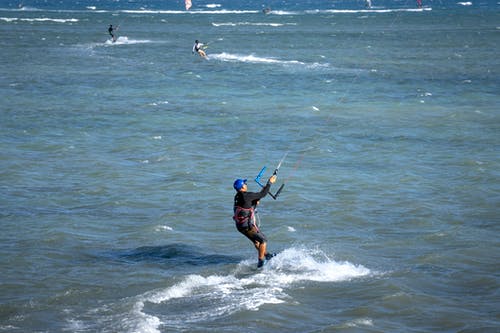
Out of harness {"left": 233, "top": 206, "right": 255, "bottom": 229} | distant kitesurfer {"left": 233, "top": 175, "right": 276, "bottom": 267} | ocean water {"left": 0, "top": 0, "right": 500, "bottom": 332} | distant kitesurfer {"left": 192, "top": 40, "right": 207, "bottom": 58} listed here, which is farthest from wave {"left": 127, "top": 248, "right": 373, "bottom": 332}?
distant kitesurfer {"left": 192, "top": 40, "right": 207, "bottom": 58}

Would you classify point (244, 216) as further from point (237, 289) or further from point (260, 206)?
point (260, 206)

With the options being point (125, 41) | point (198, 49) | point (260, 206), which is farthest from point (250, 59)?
point (260, 206)

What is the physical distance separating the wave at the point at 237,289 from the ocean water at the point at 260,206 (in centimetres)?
5

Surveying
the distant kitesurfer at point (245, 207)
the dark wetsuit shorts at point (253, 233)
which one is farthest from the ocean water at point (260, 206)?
the distant kitesurfer at point (245, 207)

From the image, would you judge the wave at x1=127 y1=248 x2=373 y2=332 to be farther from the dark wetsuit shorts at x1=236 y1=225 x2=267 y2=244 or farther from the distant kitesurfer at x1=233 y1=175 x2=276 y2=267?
the distant kitesurfer at x1=233 y1=175 x2=276 y2=267

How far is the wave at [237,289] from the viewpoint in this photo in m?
14.4

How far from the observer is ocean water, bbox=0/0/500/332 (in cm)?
1497

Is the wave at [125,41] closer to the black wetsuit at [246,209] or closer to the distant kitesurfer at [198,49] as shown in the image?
the distant kitesurfer at [198,49]

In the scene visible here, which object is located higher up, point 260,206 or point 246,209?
point 246,209

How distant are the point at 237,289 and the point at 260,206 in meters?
Result: 7.23

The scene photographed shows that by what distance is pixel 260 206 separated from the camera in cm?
2286

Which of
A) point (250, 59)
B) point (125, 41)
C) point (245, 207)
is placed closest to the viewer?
point (245, 207)

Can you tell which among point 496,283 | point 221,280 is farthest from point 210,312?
point 496,283

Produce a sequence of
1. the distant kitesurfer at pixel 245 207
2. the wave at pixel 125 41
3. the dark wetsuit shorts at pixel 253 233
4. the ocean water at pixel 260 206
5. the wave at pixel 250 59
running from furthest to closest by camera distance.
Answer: the wave at pixel 125 41 → the wave at pixel 250 59 → the dark wetsuit shorts at pixel 253 233 → the distant kitesurfer at pixel 245 207 → the ocean water at pixel 260 206
